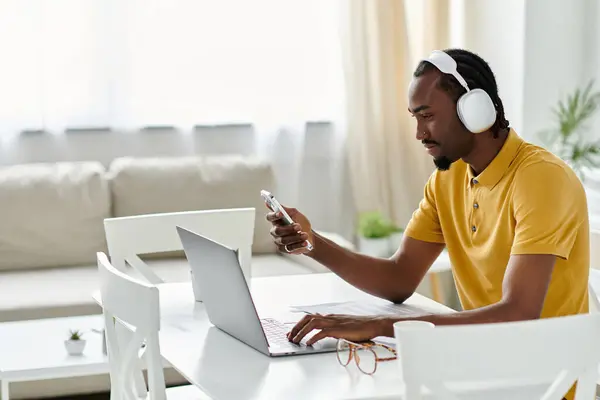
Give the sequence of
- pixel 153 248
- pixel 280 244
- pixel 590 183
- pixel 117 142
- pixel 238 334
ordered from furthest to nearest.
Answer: pixel 117 142 → pixel 590 183 → pixel 153 248 → pixel 280 244 → pixel 238 334

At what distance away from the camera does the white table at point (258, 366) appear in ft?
4.67

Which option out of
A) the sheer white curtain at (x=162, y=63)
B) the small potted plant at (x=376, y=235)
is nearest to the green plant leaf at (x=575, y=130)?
the small potted plant at (x=376, y=235)

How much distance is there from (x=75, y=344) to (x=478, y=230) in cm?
129

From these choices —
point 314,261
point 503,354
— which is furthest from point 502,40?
point 503,354

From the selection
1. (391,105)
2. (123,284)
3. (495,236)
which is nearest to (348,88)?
(391,105)

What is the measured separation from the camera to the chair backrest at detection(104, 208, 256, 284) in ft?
8.20

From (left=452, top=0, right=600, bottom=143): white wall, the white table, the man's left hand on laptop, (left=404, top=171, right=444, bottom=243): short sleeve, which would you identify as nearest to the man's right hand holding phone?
the white table

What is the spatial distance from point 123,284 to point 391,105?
3020 mm

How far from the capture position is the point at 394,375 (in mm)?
1501

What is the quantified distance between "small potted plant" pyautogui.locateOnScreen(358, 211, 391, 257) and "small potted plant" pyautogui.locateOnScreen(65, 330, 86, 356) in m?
1.68

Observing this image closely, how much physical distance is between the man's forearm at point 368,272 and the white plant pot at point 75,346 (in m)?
0.92

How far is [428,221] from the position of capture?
85.6 inches

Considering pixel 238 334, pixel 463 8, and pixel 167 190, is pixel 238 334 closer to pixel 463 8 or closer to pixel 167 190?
pixel 167 190

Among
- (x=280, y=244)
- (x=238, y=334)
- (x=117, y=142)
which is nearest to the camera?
(x=238, y=334)
